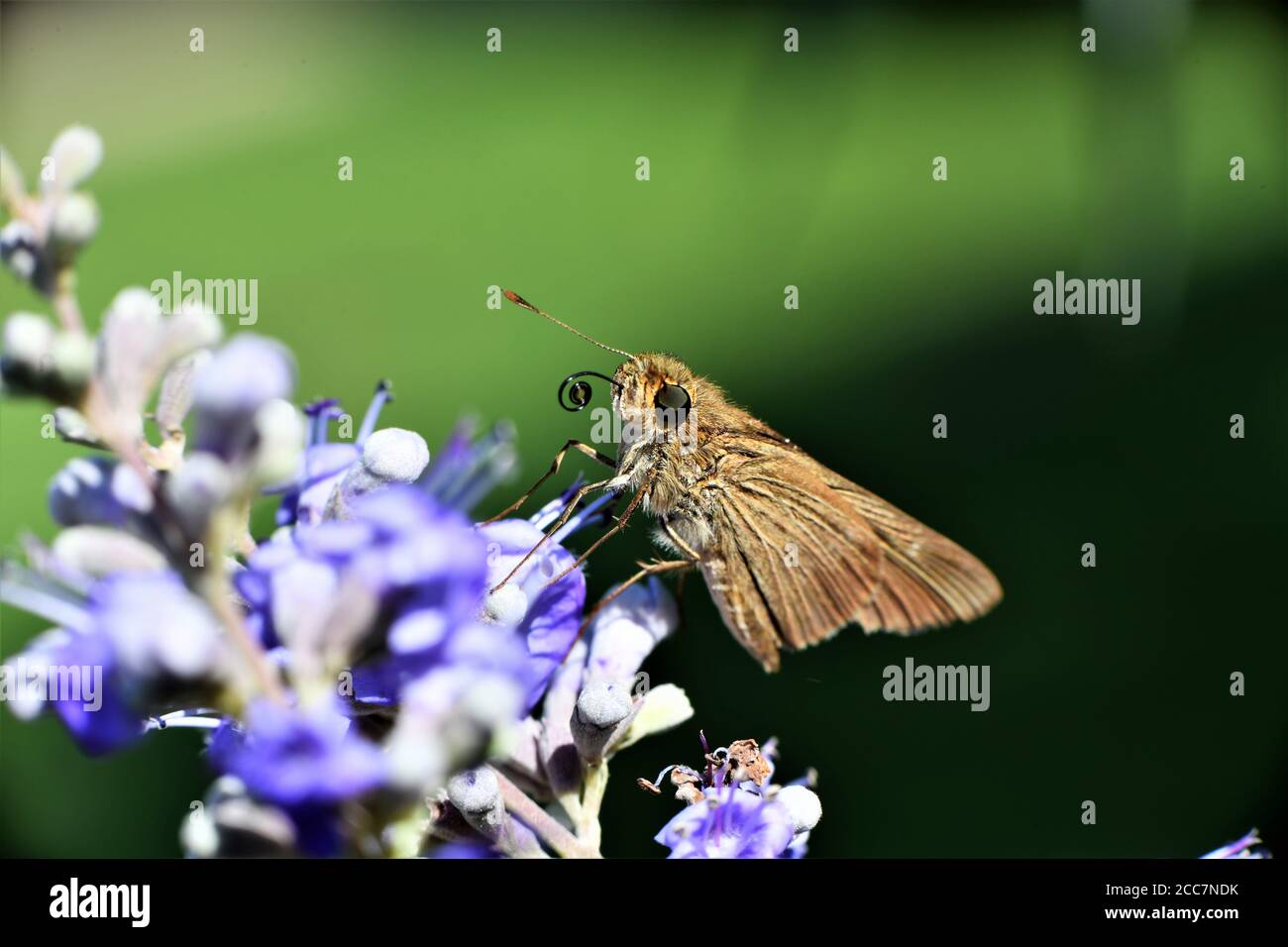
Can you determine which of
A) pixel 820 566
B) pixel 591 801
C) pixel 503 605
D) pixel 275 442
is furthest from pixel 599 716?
pixel 820 566

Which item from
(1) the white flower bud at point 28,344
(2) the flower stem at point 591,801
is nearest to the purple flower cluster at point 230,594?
(1) the white flower bud at point 28,344

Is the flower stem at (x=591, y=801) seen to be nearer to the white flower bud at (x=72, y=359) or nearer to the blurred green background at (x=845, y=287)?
the white flower bud at (x=72, y=359)

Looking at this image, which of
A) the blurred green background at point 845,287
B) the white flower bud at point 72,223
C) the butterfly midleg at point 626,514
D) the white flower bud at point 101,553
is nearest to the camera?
the white flower bud at point 101,553

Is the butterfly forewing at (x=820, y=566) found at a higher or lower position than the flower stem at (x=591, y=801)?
higher

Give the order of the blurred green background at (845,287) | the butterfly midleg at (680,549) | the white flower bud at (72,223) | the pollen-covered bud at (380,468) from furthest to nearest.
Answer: the blurred green background at (845,287)
the butterfly midleg at (680,549)
the pollen-covered bud at (380,468)
the white flower bud at (72,223)

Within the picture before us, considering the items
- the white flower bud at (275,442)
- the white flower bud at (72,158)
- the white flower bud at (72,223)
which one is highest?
the white flower bud at (72,158)

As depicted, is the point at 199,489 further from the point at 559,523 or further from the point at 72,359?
the point at 559,523
